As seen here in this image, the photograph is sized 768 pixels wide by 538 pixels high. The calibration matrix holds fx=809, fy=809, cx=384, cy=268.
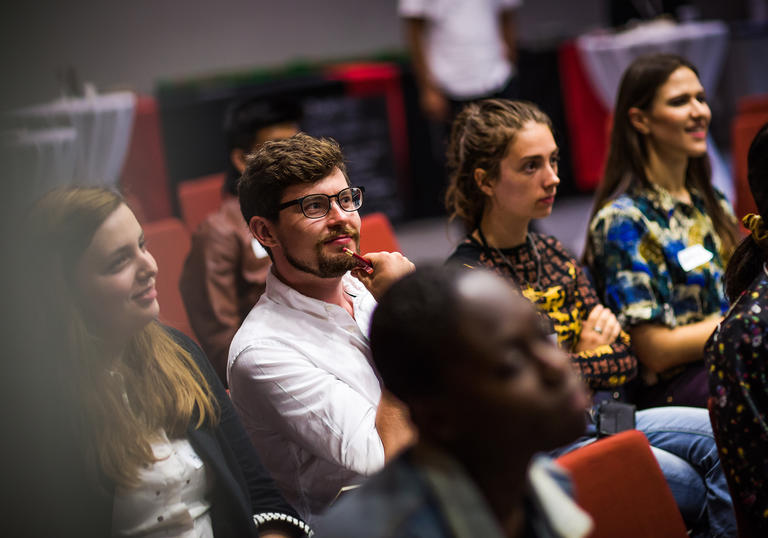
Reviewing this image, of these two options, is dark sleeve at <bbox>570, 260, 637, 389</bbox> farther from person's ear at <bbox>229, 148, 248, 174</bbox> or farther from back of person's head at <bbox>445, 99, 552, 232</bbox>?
person's ear at <bbox>229, 148, 248, 174</bbox>

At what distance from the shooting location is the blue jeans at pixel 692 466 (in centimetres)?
182

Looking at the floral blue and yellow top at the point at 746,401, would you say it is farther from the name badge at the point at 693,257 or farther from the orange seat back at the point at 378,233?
the orange seat back at the point at 378,233

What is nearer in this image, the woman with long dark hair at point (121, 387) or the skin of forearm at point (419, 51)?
the woman with long dark hair at point (121, 387)

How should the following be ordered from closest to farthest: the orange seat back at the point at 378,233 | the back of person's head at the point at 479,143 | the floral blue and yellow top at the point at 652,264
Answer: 1. the back of person's head at the point at 479,143
2. the floral blue and yellow top at the point at 652,264
3. the orange seat back at the point at 378,233

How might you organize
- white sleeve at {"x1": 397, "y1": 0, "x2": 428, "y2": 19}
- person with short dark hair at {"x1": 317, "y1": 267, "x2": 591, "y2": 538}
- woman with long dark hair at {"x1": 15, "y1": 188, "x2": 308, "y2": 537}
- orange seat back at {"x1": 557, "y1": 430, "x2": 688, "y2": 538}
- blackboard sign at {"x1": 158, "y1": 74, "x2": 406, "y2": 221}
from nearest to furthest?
person with short dark hair at {"x1": 317, "y1": 267, "x2": 591, "y2": 538}
woman with long dark hair at {"x1": 15, "y1": 188, "x2": 308, "y2": 537}
orange seat back at {"x1": 557, "y1": 430, "x2": 688, "y2": 538}
white sleeve at {"x1": 397, "y1": 0, "x2": 428, "y2": 19}
blackboard sign at {"x1": 158, "y1": 74, "x2": 406, "y2": 221}

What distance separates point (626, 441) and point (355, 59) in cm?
701

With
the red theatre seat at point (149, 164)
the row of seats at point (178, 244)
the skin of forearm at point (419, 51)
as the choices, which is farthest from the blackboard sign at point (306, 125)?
the row of seats at point (178, 244)

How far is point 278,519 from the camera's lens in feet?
4.92

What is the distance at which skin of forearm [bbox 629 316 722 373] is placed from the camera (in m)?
2.20

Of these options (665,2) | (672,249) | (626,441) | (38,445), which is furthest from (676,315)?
(665,2)

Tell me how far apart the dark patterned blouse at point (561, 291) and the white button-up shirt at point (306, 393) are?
530mm

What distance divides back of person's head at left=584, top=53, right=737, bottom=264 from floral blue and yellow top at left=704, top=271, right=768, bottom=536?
0.98m

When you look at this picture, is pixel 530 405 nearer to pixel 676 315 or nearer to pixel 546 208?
pixel 546 208

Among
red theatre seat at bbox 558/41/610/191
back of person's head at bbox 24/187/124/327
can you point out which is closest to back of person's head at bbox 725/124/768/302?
back of person's head at bbox 24/187/124/327
